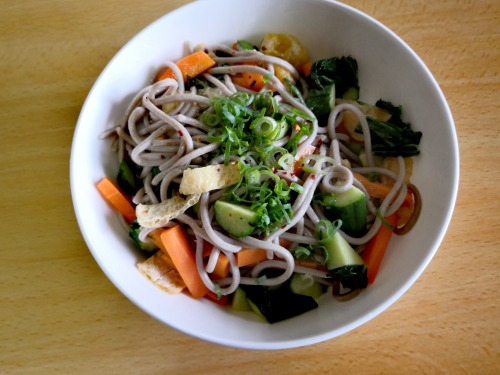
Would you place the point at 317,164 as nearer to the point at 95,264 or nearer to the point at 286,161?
the point at 286,161

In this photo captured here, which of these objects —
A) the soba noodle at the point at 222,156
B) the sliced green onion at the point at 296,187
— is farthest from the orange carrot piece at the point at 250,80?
the sliced green onion at the point at 296,187

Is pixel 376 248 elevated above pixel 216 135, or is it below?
below

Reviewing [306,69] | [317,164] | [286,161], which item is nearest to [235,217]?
[286,161]

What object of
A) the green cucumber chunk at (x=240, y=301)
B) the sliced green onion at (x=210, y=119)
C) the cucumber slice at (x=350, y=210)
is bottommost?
the green cucumber chunk at (x=240, y=301)

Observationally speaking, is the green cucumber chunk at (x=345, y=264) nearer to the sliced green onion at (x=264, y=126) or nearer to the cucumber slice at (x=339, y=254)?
the cucumber slice at (x=339, y=254)

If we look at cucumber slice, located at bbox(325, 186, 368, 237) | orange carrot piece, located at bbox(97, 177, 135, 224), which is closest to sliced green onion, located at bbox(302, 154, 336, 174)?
cucumber slice, located at bbox(325, 186, 368, 237)
